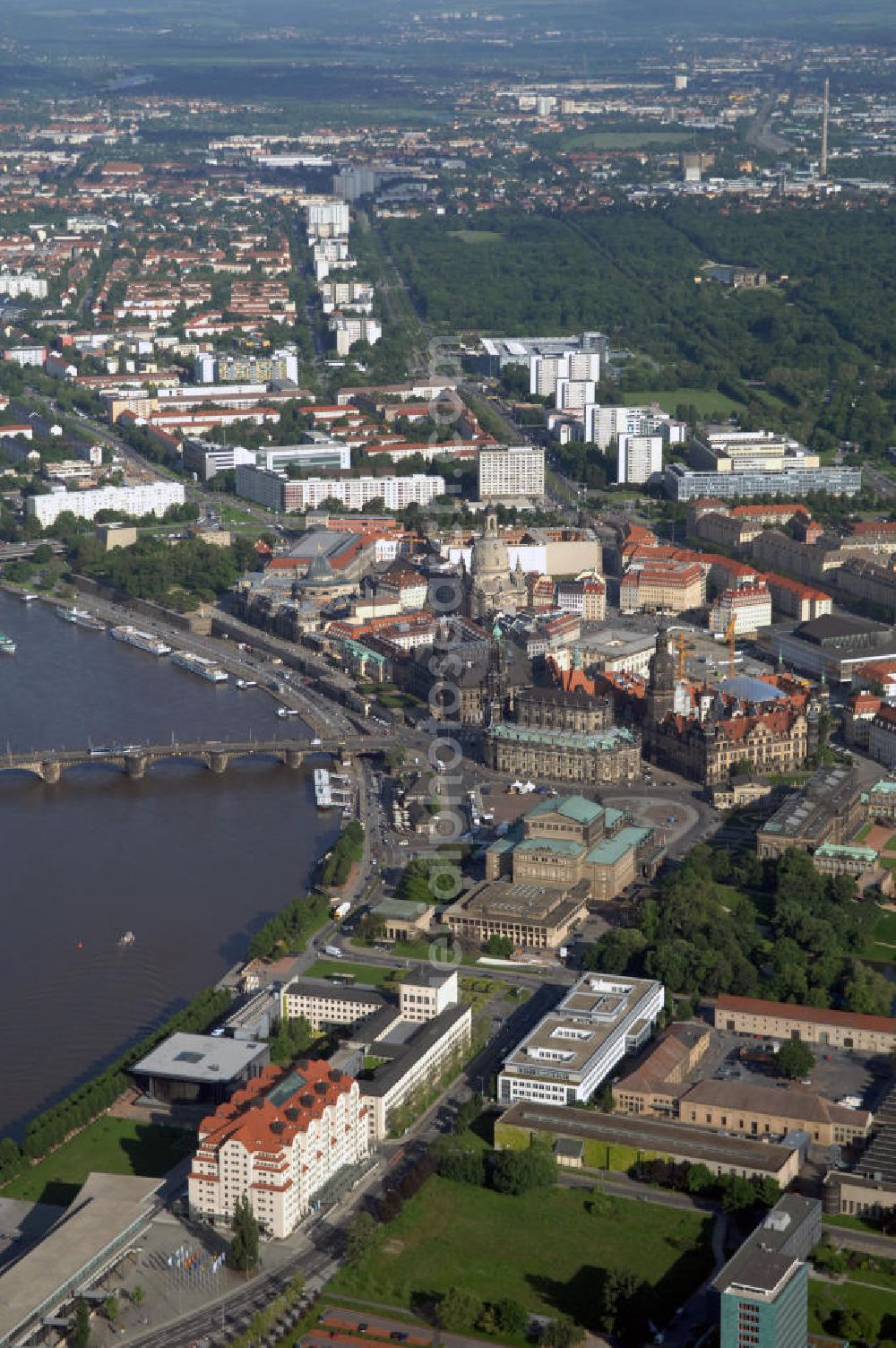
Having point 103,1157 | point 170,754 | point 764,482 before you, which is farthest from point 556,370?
A: point 103,1157

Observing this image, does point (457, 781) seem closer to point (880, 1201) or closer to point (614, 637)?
point (614, 637)

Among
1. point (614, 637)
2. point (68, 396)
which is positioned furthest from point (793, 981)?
point (68, 396)

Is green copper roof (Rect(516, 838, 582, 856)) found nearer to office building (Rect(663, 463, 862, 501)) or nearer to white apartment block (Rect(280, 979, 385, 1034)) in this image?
white apartment block (Rect(280, 979, 385, 1034))

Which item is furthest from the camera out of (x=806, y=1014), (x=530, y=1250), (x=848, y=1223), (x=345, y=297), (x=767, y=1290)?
(x=345, y=297)

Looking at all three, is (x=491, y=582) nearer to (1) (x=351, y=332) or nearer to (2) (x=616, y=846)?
(2) (x=616, y=846)

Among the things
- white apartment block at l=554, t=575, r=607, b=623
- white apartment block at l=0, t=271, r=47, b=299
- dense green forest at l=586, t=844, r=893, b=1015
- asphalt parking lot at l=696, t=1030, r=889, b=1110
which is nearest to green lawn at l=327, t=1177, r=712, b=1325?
asphalt parking lot at l=696, t=1030, r=889, b=1110
